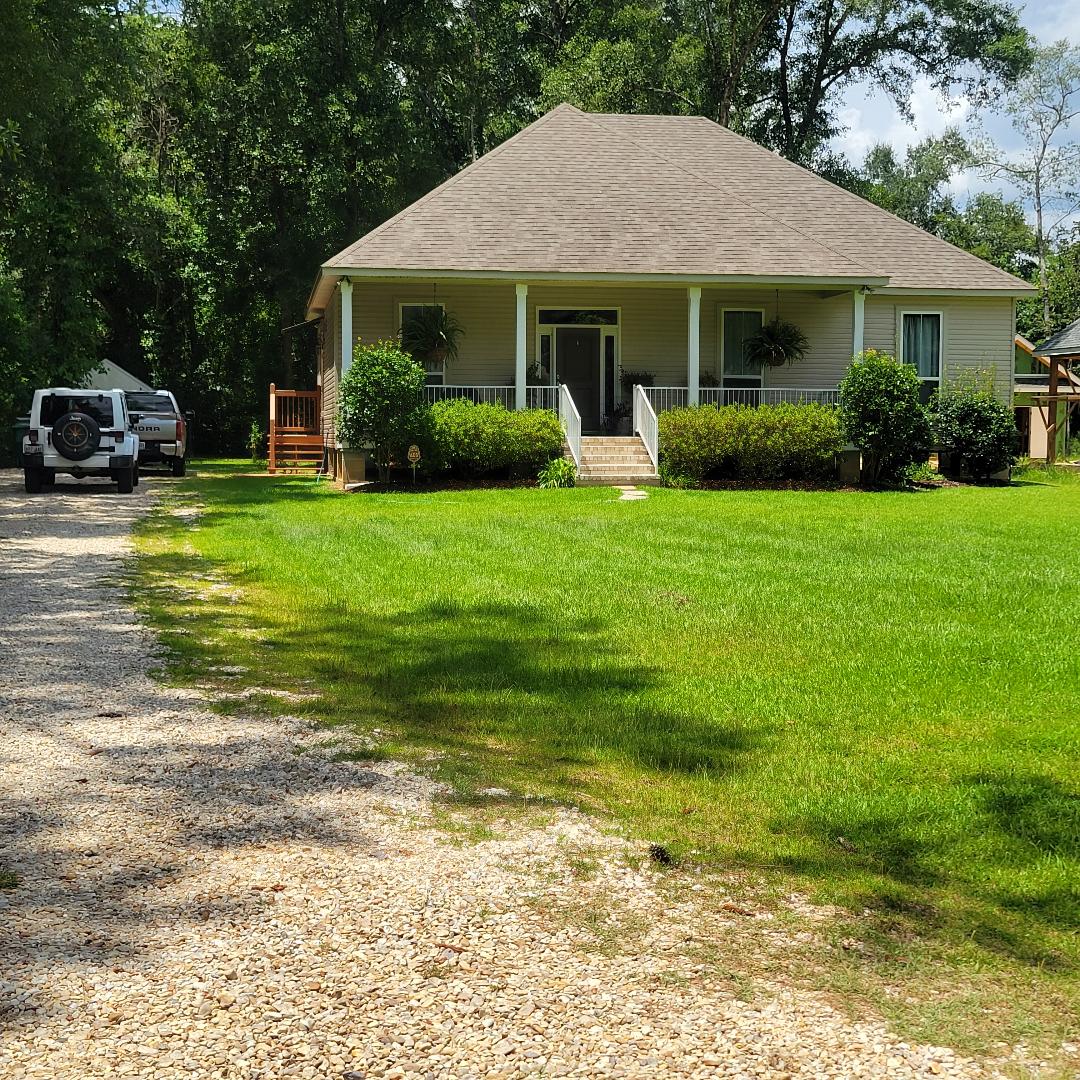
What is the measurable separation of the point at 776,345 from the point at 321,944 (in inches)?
861

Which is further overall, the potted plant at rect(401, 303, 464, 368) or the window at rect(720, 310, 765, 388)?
the window at rect(720, 310, 765, 388)

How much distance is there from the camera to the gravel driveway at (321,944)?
2928 mm

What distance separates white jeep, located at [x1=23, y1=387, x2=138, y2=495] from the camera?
19188 mm

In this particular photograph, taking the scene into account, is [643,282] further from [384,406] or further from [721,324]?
[384,406]

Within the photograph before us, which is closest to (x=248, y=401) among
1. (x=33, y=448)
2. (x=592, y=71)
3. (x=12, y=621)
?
(x=592, y=71)

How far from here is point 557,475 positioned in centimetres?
2002

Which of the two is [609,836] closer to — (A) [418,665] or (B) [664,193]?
(A) [418,665]

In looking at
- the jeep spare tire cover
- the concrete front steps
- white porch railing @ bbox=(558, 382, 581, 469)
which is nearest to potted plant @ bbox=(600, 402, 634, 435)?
the concrete front steps

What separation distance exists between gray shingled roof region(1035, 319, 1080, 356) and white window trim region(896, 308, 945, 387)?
25.9 feet

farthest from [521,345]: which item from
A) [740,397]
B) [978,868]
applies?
[978,868]

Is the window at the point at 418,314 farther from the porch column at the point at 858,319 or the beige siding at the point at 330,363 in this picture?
the porch column at the point at 858,319

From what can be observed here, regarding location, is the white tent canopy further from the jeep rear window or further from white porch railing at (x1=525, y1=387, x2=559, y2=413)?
white porch railing at (x1=525, y1=387, x2=559, y2=413)

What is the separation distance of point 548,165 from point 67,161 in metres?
11.7

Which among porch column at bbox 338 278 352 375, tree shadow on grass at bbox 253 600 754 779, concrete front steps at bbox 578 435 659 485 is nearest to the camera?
tree shadow on grass at bbox 253 600 754 779
